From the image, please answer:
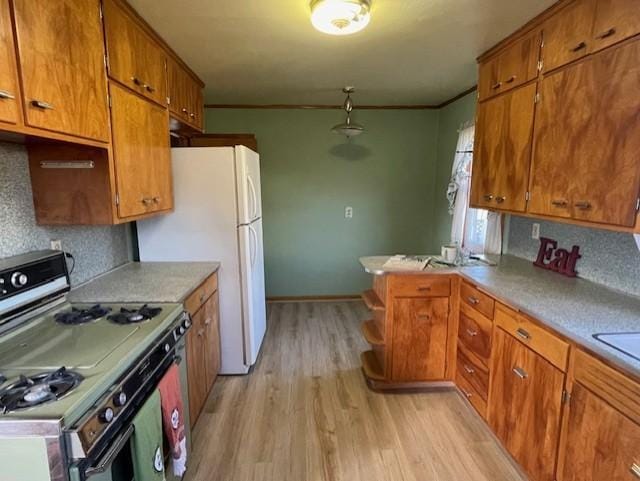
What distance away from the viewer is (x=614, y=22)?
1531mm

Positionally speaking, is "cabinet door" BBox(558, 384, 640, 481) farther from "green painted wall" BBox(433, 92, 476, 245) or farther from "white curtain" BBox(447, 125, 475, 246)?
"green painted wall" BBox(433, 92, 476, 245)

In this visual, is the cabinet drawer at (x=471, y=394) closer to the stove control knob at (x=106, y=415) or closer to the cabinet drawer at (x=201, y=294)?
the cabinet drawer at (x=201, y=294)

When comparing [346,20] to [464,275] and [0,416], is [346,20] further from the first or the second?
[0,416]

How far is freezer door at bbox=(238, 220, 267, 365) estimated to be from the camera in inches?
105

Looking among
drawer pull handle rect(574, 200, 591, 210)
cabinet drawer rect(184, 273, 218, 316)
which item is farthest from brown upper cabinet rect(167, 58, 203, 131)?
drawer pull handle rect(574, 200, 591, 210)

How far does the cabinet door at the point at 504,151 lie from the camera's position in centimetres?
212

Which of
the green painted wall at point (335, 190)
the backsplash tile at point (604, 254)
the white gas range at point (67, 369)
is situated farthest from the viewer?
the green painted wall at point (335, 190)

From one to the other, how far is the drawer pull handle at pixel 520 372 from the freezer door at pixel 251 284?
1.80 meters

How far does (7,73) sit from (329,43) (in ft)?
5.56

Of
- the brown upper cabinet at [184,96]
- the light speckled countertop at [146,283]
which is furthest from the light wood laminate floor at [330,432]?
the brown upper cabinet at [184,96]

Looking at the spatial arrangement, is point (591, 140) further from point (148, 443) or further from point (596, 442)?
point (148, 443)

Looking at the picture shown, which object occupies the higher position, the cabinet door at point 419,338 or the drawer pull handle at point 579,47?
the drawer pull handle at point 579,47

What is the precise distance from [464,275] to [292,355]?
1.62 meters

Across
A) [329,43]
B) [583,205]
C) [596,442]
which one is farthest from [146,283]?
[583,205]
